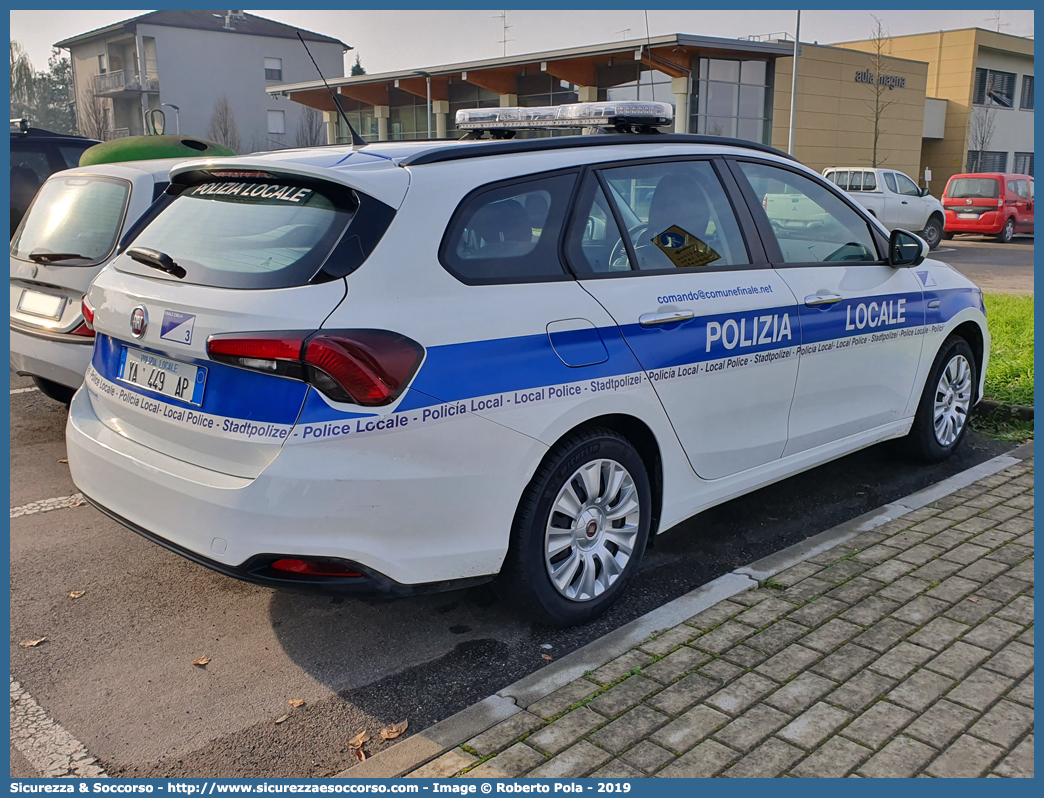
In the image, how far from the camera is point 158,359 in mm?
3289

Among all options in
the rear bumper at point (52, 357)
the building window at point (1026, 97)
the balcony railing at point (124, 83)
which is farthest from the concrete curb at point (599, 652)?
the balcony railing at point (124, 83)

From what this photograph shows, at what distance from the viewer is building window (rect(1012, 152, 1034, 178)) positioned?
177ft

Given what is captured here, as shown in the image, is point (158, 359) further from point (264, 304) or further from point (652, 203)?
point (652, 203)

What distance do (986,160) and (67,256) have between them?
54.9 metres

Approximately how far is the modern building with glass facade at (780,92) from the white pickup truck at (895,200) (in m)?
5.20

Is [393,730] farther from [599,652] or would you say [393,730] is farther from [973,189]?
[973,189]

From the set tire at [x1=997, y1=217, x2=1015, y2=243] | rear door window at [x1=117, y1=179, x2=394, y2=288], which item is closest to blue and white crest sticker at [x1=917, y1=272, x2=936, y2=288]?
rear door window at [x1=117, y1=179, x2=394, y2=288]

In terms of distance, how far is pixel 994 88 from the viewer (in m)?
50.1

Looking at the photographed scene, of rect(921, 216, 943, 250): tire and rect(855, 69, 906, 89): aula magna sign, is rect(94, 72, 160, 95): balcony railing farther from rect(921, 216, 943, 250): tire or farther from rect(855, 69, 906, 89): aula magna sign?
rect(921, 216, 943, 250): tire

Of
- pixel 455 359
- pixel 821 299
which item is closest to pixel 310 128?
pixel 821 299

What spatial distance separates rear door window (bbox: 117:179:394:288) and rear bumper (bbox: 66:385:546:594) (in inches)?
24.2

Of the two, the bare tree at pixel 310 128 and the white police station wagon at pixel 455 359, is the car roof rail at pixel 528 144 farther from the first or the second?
the bare tree at pixel 310 128
